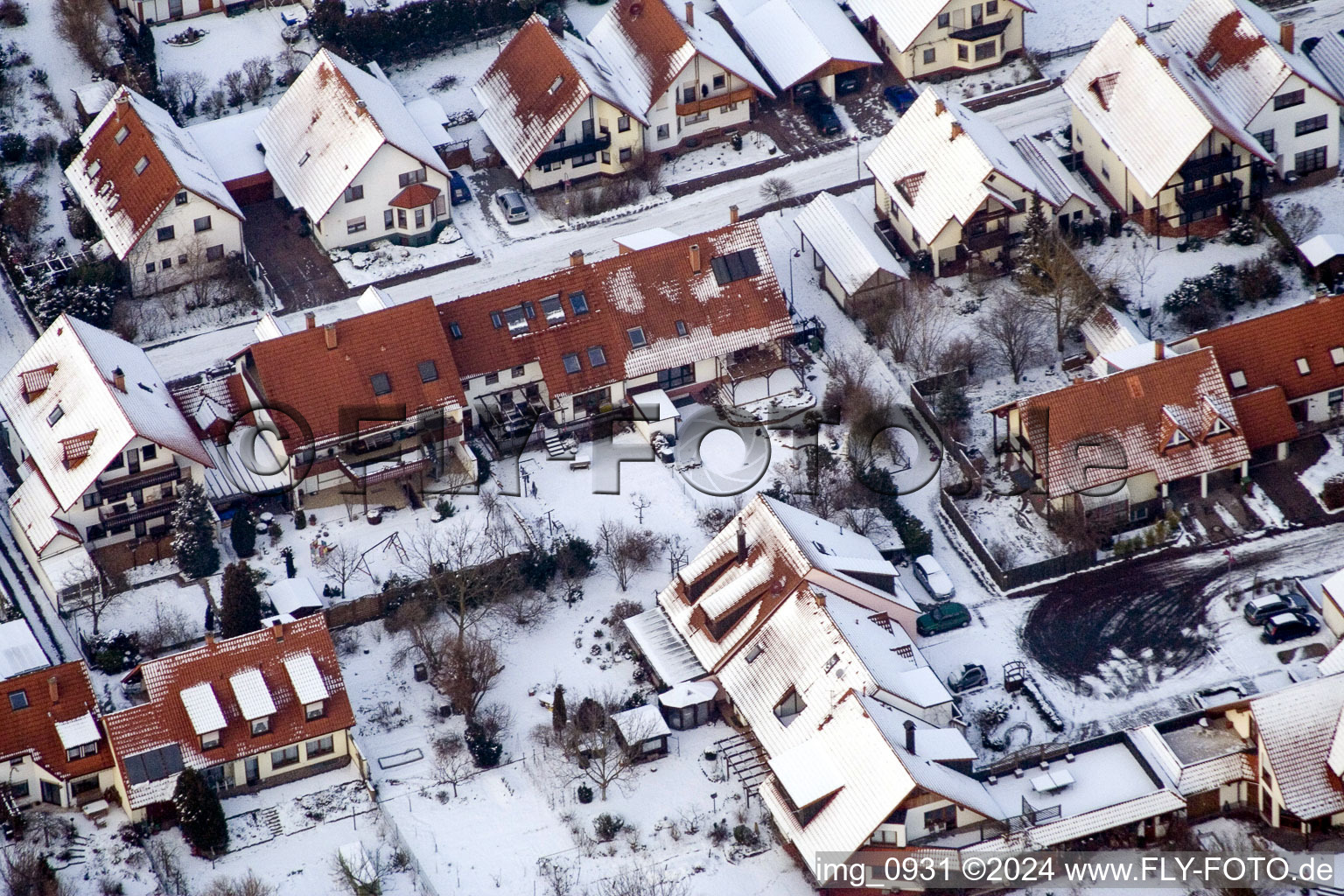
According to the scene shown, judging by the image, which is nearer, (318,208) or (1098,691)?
(1098,691)

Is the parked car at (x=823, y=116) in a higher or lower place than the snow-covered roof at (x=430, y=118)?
lower

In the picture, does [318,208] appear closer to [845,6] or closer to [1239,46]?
[845,6]

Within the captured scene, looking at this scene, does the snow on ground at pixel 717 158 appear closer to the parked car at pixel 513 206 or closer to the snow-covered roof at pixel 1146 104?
the parked car at pixel 513 206

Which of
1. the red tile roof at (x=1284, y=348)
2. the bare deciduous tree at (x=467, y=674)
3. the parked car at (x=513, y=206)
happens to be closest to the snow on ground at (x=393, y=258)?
the parked car at (x=513, y=206)

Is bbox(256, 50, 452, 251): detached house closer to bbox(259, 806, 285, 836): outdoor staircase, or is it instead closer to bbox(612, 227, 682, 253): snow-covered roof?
bbox(612, 227, 682, 253): snow-covered roof

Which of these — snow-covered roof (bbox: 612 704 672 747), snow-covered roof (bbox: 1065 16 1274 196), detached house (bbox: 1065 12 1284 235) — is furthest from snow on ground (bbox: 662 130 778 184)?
snow-covered roof (bbox: 612 704 672 747)

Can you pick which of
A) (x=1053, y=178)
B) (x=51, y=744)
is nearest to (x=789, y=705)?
(x=51, y=744)

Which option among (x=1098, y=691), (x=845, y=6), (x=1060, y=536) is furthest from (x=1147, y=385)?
(x=845, y=6)
